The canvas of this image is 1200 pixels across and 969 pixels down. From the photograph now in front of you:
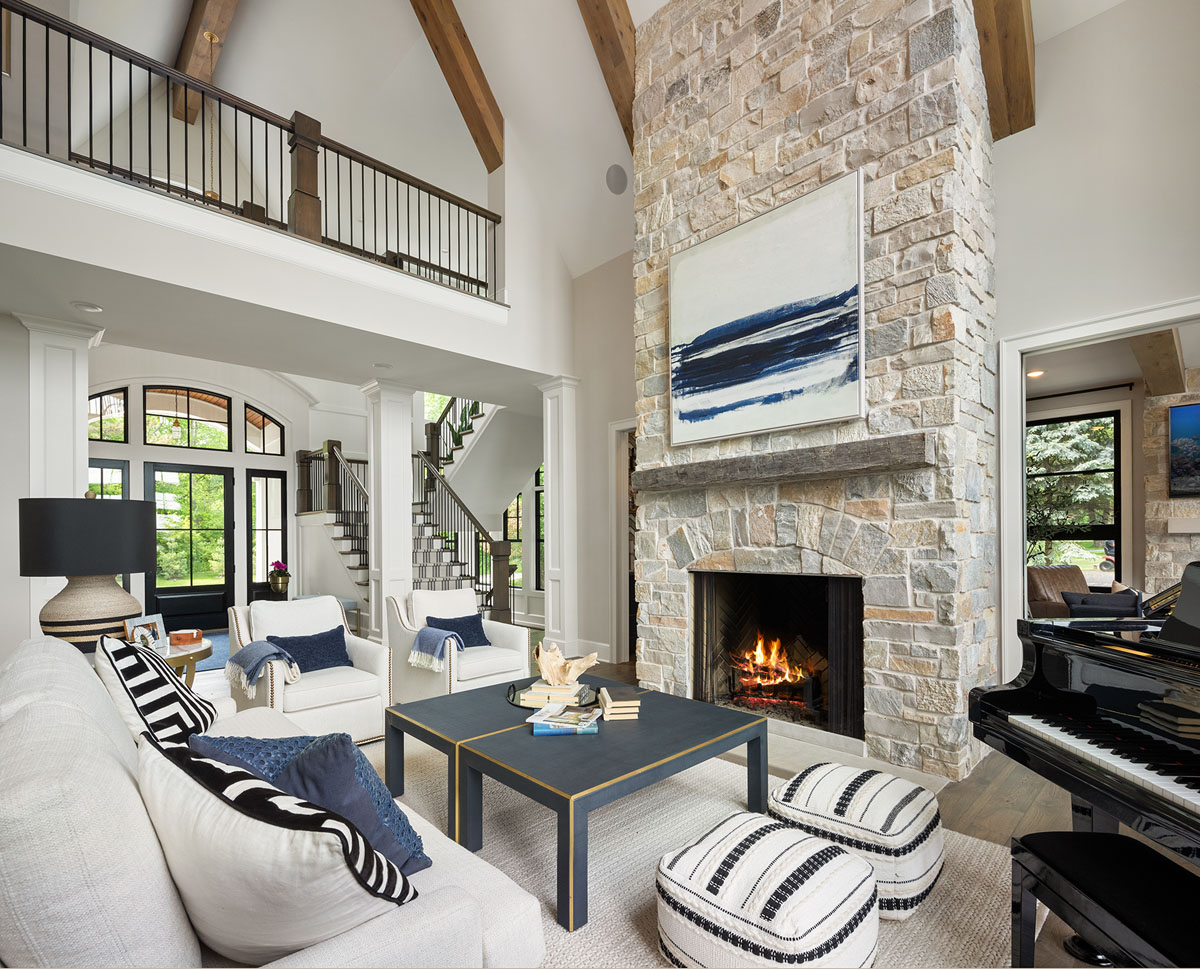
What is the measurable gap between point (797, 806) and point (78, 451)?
16.3 feet

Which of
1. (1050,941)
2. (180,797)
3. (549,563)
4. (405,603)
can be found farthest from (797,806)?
(549,563)

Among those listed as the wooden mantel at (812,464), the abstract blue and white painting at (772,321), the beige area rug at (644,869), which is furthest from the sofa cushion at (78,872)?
the abstract blue and white painting at (772,321)

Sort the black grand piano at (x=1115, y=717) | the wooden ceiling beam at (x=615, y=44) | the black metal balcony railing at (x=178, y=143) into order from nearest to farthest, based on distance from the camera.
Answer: the black grand piano at (x=1115, y=717)
the black metal balcony railing at (x=178, y=143)
the wooden ceiling beam at (x=615, y=44)

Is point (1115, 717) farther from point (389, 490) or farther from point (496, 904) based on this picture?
point (389, 490)

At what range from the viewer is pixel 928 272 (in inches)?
120

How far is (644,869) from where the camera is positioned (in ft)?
7.25

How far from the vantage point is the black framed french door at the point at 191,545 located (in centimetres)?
792

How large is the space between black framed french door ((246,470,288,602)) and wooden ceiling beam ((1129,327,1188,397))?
9070 millimetres

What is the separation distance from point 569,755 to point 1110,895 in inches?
57.0

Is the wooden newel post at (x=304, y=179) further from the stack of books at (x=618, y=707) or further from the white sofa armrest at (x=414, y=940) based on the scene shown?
the white sofa armrest at (x=414, y=940)

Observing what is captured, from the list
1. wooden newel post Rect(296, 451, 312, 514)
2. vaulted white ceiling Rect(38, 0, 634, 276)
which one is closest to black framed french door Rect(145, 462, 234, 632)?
wooden newel post Rect(296, 451, 312, 514)

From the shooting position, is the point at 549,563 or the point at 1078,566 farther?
the point at 549,563

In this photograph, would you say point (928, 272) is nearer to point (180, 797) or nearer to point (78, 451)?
point (180, 797)

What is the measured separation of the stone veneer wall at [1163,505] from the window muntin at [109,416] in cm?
950
